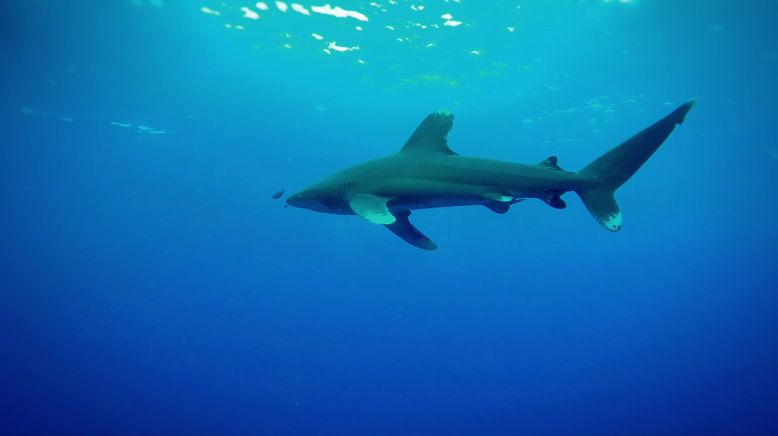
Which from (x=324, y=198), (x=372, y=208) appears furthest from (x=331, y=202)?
(x=372, y=208)

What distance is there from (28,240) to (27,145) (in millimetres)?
32919

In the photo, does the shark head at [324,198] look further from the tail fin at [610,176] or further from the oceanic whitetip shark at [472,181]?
the tail fin at [610,176]

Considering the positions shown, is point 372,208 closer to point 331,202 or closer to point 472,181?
point 331,202

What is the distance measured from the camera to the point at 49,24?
15305mm

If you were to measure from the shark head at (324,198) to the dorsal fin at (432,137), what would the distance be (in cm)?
98

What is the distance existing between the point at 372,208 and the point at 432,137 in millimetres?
1321

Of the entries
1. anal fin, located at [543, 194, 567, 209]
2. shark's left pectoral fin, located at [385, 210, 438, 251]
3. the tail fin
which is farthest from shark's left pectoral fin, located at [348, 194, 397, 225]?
the tail fin

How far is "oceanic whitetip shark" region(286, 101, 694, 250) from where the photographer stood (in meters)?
4.96

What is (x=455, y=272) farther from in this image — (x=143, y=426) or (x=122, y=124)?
(x=122, y=124)

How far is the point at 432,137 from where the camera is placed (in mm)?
5594

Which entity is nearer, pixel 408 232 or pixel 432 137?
pixel 432 137

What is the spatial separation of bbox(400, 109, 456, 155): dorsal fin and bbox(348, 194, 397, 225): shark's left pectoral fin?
0.82 meters

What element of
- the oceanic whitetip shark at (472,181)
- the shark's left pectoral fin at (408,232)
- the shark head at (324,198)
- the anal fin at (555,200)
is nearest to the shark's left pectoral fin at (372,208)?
the oceanic whitetip shark at (472,181)

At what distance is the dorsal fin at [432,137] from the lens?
18.2ft
